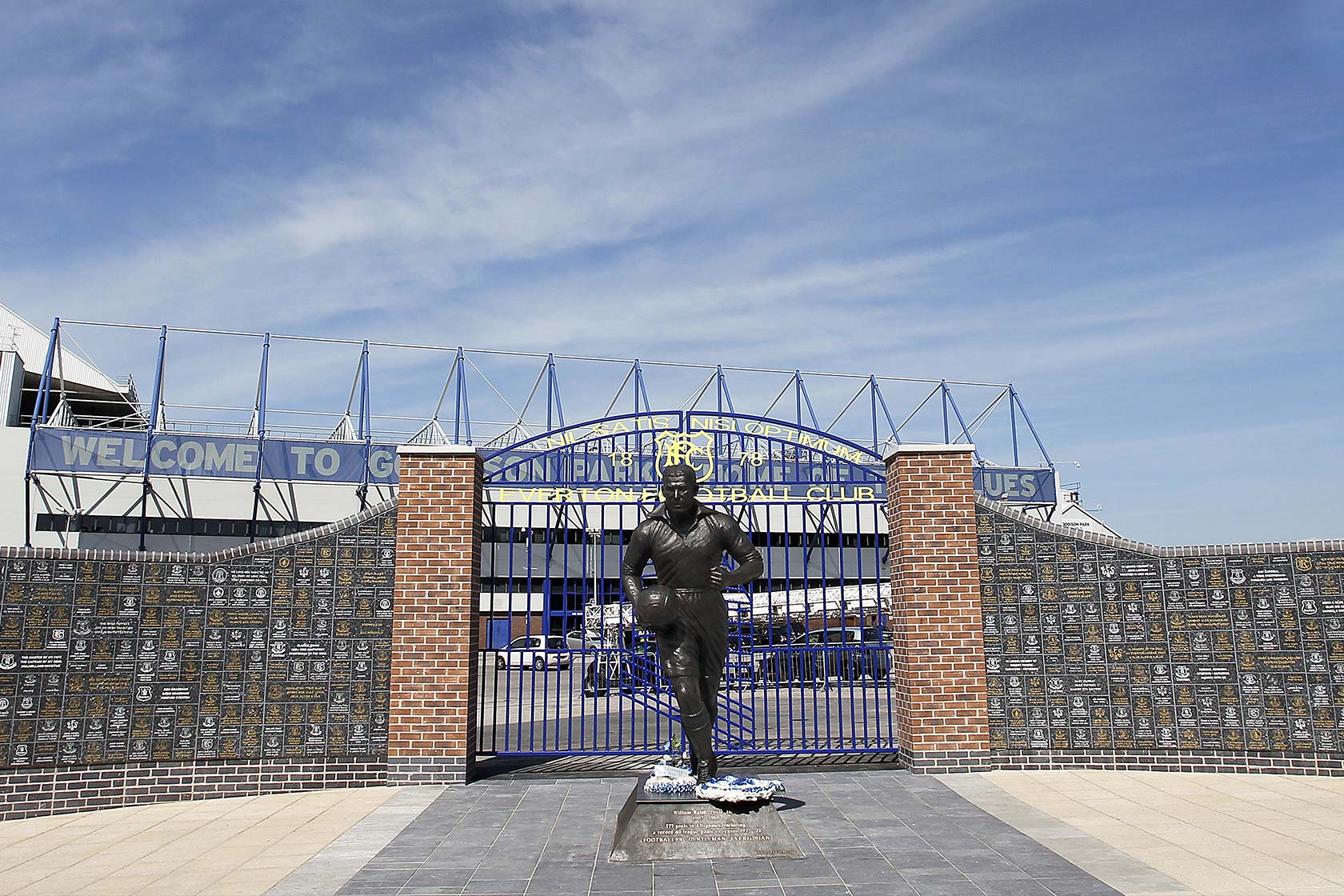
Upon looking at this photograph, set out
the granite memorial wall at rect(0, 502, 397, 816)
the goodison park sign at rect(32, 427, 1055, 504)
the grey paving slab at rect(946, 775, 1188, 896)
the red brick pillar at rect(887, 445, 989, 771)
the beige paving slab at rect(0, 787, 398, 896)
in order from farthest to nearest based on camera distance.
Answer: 1. the goodison park sign at rect(32, 427, 1055, 504)
2. the red brick pillar at rect(887, 445, 989, 771)
3. the granite memorial wall at rect(0, 502, 397, 816)
4. the beige paving slab at rect(0, 787, 398, 896)
5. the grey paving slab at rect(946, 775, 1188, 896)

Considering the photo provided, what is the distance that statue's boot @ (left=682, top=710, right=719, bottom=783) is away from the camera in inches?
231

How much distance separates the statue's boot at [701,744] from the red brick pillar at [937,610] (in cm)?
301

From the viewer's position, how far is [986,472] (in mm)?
24906

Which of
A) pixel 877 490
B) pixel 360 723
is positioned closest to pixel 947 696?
pixel 877 490

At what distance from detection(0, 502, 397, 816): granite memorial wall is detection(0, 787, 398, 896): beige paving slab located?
0.47 m

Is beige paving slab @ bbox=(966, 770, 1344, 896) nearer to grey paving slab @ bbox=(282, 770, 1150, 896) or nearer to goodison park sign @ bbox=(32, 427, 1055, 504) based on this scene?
grey paving slab @ bbox=(282, 770, 1150, 896)

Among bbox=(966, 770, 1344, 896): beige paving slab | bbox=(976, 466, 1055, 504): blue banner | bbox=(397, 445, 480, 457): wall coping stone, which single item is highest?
bbox=(976, 466, 1055, 504): blue banner

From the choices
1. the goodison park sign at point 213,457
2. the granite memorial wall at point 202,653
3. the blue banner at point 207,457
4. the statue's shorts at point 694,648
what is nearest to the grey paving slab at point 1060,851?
the statue's shorts at point 694,648

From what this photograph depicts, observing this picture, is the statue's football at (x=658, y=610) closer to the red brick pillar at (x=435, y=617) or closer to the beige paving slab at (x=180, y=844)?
the beige paving slab at (x=180, y=844)

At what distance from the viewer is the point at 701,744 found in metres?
5.90

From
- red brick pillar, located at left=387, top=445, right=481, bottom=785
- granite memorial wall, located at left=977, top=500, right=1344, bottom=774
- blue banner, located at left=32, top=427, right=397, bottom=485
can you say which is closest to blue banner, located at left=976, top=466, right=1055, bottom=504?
blue banner, located at left=32, top=427, right=397, bottom=485

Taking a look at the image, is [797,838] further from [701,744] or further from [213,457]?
[213,457]

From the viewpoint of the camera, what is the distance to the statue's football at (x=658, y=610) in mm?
5941

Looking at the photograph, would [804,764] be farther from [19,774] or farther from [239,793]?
[19,774]
